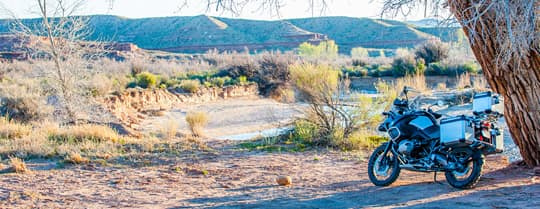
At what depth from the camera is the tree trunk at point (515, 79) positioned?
794cm

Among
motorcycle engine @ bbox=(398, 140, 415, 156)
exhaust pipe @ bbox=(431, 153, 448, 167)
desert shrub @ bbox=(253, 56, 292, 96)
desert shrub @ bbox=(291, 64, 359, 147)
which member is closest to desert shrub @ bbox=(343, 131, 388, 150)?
desert shrub @ bbox=(291, 64, 359, 147)

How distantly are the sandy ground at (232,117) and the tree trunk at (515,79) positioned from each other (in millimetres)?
10008

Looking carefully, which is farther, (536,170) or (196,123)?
(196,123)

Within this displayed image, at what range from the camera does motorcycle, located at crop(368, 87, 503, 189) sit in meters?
7.23

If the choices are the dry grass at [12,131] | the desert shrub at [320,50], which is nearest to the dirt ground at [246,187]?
the dry grass at [12,131]

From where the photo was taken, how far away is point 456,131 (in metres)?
7.21

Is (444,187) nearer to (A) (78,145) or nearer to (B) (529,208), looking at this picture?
(B) (529,208)

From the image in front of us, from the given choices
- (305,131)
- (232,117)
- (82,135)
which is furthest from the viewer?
(232,117)

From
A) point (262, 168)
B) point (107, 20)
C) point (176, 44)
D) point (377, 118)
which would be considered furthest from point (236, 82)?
point (107, 20)

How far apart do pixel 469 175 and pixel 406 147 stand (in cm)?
91

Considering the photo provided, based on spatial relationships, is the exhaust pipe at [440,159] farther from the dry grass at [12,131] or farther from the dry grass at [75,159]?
the dry grass at [12,131]

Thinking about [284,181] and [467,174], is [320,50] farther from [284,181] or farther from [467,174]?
[467,174]

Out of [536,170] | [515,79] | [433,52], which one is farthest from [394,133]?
[433,52]

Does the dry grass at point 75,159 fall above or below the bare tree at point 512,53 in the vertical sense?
below
